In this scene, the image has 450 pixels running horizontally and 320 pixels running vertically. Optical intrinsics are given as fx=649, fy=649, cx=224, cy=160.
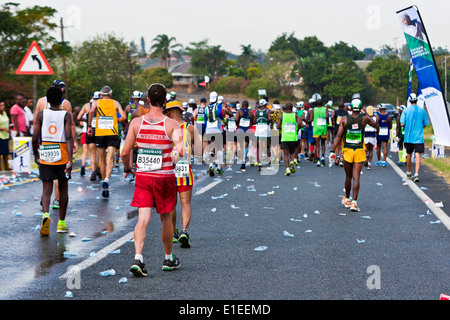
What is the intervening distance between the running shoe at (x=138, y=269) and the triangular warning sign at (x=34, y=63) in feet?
34.0

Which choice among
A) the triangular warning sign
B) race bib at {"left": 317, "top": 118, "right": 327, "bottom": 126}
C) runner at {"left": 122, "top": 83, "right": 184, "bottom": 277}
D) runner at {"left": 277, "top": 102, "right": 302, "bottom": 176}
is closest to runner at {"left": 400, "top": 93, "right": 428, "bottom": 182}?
runner at {"left": 277, "top": 102, "right": 302, "bottom": 176}

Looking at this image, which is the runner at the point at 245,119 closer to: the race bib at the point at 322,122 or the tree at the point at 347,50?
the race bib at the point at 322,122

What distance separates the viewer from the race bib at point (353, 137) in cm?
1145

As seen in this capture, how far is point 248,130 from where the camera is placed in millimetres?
20641

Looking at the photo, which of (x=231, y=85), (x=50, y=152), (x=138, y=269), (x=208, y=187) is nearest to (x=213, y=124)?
(x=208, y=187)

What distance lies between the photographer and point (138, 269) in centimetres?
637

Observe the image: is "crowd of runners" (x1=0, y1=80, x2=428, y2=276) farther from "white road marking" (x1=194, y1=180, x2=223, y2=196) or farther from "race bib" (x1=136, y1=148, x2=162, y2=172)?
"white road marking" (x1=194, y1=180, x2=223, y2=196)

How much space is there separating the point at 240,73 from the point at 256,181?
340 feet

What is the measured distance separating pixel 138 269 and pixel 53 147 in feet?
10.7

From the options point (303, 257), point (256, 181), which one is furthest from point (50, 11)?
point (303, 257)

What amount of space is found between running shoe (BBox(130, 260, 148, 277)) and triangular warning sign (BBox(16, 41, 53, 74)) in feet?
34.0

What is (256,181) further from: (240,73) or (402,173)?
(240,73)

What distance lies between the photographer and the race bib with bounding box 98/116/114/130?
13.7 metres

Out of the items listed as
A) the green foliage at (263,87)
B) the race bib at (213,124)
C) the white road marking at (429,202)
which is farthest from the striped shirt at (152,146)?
the green foliage at (263,87)
